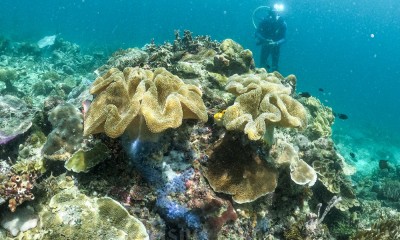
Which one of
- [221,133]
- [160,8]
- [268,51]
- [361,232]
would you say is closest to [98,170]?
[221,133]

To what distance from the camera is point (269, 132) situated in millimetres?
4195

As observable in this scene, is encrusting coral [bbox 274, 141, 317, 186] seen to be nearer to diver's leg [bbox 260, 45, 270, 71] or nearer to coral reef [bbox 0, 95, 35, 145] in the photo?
coral reef [bbox 0, 95, 35, 145]

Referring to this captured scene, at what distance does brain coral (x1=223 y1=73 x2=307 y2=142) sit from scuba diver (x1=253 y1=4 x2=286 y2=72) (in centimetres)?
1409

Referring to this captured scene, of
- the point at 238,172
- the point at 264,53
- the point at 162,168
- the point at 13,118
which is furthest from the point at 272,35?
the point at 162,168

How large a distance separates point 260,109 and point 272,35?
15.5 metres

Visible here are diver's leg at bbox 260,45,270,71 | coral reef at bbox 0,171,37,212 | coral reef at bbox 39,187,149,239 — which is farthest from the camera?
diver's leg at bbox 260,45,270,71

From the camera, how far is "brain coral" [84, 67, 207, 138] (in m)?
3.44

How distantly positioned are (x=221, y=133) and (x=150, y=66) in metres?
3.05

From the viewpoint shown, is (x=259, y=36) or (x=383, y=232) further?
(x=259, y=36)

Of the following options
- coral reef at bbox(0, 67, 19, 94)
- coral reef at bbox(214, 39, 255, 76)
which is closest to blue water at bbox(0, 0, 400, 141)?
coral reef at bbox(0, 67, 19, 94)

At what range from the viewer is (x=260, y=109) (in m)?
3.99

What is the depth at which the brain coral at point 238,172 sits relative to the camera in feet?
12.7

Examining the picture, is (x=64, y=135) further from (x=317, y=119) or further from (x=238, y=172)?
(x=317, y=119)

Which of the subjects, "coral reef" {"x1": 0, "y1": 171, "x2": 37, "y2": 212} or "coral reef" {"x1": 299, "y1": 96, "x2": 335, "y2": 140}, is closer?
"coral reef" {"x1": 0, "y1": 171, "x2": 37, "y2": 212}
